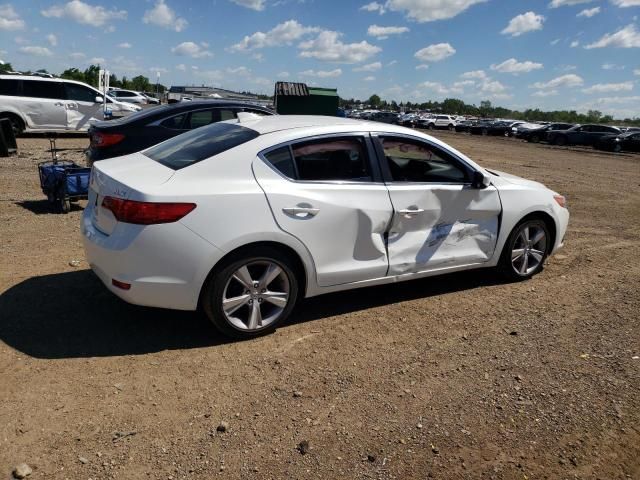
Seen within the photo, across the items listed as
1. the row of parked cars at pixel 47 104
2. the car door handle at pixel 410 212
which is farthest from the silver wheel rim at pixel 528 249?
the row of parked cars at pixel 47 104

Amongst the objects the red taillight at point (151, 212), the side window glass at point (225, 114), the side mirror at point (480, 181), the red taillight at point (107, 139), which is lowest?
the red taillight at point (151, 212)

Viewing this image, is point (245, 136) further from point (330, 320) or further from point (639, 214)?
point (639, 214)

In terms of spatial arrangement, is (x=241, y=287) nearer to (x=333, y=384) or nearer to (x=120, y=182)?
(x=333, y=384)

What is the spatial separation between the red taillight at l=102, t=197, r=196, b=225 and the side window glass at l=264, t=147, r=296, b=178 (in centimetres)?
73

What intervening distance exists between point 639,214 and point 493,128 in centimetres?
4009

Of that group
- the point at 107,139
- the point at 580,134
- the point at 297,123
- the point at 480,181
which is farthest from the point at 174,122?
the point at 580,134

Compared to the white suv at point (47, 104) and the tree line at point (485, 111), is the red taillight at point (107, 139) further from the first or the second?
the tree line at point (485, 111)

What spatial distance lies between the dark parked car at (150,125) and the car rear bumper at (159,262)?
447 cm

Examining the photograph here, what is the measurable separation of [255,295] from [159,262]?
2.37ft

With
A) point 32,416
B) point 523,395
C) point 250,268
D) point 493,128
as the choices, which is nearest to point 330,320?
point 250,268

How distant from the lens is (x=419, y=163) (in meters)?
4.80

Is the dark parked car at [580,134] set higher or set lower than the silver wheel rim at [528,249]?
higher

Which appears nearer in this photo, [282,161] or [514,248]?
[282,161]

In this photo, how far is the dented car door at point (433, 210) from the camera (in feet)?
14.7
